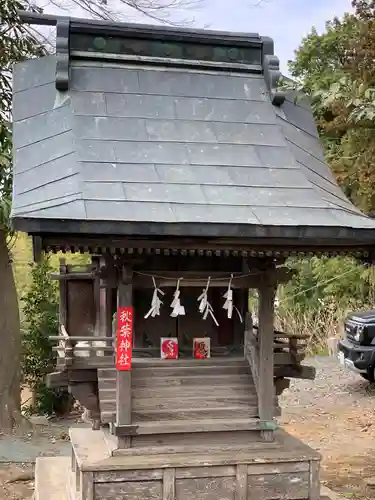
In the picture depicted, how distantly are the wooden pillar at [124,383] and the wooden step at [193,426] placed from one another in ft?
0.34

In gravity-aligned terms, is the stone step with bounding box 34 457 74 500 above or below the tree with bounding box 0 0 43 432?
below

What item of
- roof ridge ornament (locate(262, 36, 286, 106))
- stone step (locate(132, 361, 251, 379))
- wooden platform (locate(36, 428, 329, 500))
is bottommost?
wooden platform (locate(36, 428, 329, 500))

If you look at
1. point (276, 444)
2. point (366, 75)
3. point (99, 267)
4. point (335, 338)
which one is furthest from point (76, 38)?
point (335, 338)

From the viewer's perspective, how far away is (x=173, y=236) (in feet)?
16.9

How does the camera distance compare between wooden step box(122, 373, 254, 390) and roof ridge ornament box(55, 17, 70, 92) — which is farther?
roof ridge ornament box(55, 17, 70, 92)

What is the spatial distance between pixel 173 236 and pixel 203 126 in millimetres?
1690

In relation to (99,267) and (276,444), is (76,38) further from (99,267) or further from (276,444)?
(276,444)

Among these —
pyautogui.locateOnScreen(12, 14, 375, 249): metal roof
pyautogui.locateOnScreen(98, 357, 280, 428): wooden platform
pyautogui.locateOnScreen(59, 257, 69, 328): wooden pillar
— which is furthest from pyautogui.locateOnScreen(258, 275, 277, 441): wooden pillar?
pyautogui.locateOnScreen(59, 257, 69, 328): wooden pillar

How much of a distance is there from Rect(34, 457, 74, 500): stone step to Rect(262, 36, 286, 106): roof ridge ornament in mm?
4903

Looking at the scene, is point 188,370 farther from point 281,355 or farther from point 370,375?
point 370,375

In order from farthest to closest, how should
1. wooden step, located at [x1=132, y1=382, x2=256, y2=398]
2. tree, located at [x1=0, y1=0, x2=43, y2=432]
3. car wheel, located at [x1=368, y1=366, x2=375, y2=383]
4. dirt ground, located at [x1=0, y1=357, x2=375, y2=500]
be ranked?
car wheel, located at [x1=368, y1=366, x2=375, y2=383], tree, located at [x1=0, y1=0, x2=43, y2=432], dirt ground, located at [x1=0, y1=357, x2=375, y2=500], wooden step, located at [x1=132, y1=382, x2=256, y2=398]

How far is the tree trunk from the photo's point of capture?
11039 mm

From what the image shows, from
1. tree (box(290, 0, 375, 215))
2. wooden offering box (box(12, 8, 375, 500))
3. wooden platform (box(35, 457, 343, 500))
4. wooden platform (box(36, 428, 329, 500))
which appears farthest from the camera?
tree (box(290, 0, 375, 215))

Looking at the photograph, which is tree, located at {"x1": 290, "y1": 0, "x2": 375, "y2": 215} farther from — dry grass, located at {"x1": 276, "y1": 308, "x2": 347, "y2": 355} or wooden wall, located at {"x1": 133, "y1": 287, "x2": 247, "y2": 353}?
dry grass, located at {"x1": 276, "y1": 308, "x2": 347, "y2": 355}
